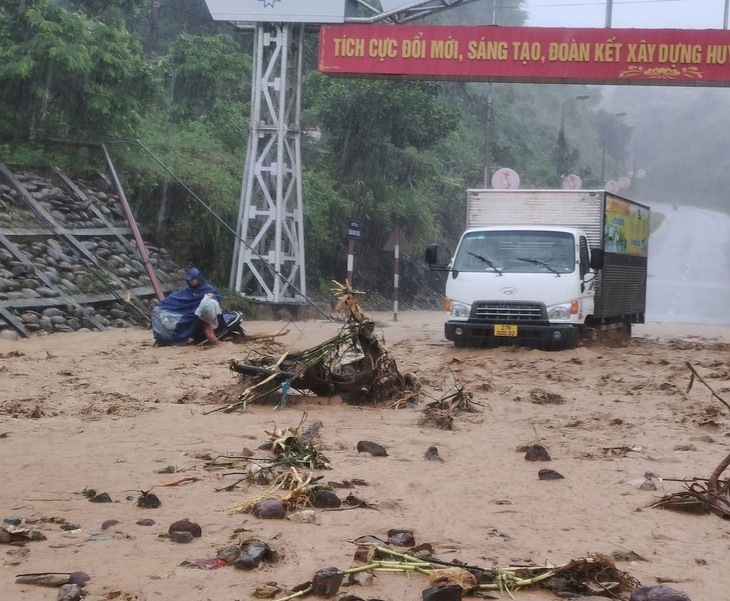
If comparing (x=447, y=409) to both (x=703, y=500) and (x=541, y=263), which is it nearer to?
(x=703, y=500)

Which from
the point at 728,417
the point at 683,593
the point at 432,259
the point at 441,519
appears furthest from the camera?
the point at 432,259

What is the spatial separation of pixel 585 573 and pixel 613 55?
17.0 m

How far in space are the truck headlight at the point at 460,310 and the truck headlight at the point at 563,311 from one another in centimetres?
123

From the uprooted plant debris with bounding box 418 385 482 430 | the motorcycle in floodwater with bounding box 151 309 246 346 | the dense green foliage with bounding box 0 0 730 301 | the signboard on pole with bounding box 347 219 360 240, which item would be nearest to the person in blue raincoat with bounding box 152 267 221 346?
the motorcycle in floodwater with bounding box 151 309 246 346

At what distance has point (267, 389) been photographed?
9.85m

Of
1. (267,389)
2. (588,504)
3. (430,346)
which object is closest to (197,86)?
(430,346)

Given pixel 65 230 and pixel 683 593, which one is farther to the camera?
pixel 65 230

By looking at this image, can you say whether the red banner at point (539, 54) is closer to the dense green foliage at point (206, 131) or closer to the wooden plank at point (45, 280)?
the dense green foliage at point (206, 131)

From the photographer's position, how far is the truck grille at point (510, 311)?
15195mm

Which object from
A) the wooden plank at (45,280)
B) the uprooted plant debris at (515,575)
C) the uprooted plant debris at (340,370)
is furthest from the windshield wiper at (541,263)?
the uprooted plant debris at (515,575)

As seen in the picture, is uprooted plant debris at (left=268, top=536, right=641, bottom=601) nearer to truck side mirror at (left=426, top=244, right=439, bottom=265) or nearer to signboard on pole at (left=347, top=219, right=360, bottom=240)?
truck side mirror at (left=426, top=244, right=439, bottom=265)

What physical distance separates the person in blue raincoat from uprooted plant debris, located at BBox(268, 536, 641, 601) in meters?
10.5

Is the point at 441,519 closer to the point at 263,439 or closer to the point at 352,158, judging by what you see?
the point at 263,439

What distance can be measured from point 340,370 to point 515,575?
574 centimetres
